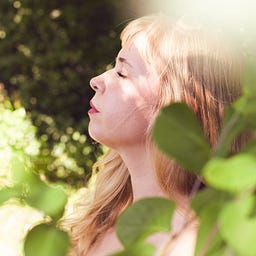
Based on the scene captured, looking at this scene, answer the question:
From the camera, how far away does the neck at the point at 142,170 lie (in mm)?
1940

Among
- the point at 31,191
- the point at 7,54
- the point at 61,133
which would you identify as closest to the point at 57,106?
the point at 61,133

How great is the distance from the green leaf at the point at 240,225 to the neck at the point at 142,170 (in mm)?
1476

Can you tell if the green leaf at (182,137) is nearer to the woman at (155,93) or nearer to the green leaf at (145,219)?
the green leaf at (145,219)

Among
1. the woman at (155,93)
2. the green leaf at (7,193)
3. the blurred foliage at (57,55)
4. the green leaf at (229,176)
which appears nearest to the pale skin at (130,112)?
the woman at (155,93)

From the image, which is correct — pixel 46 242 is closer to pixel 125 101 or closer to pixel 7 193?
pixel 7 193

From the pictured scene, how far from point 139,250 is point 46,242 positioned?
0.07 m

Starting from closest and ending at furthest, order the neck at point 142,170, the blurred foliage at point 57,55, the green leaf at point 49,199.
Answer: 1. the green leaf at point 49,199
2. the neck at point 142,170
3. the blurred foliage at point 57,55

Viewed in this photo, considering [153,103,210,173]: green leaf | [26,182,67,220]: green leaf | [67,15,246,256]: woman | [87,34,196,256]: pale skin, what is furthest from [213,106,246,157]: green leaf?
[87,34,196,256]: pale skin

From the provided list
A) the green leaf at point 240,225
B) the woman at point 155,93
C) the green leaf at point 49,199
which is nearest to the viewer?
the green leaf at point 240,225

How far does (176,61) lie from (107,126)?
276 mm

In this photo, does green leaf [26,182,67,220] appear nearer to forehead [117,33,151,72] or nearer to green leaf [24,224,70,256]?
green leaf [24,224,70,256]

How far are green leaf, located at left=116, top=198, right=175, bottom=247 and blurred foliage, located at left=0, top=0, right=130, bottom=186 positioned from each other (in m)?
6.65

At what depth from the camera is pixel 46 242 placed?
497 mm

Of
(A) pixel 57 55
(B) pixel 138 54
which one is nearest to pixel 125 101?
(B) pixel 138 54
